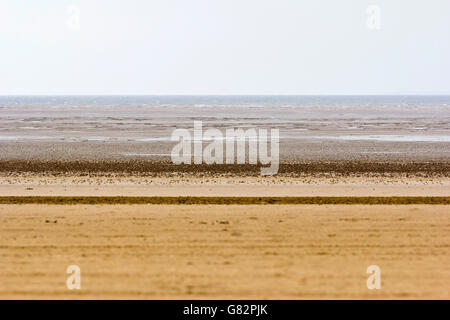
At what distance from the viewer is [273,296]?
8281mm

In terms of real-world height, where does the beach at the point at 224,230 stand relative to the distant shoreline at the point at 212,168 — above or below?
below

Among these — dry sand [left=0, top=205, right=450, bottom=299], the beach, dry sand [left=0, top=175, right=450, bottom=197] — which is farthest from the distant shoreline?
dry sand [left=0, top=205, right=450, bottom=299]

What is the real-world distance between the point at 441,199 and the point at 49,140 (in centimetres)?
2702

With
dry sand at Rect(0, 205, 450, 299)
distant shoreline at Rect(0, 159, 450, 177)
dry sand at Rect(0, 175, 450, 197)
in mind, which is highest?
distant shoreline at Rect(0, 159, 450, 177)

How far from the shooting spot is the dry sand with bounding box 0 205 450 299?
28.1ft

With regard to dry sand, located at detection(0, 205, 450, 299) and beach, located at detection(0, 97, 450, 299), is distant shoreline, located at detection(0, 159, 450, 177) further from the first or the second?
dry sand, located at detection(0, 205, 450, 299)

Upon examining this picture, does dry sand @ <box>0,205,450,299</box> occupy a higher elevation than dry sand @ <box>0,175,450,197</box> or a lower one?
lower

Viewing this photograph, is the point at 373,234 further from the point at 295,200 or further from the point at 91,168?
the point at 91,168

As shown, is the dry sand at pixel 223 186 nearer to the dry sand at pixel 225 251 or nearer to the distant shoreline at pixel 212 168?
the distant shoreline at pixel 212 168

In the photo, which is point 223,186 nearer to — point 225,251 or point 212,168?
point 212,168

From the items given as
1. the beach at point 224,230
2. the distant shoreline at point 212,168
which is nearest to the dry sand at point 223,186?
the beach at point 224,230

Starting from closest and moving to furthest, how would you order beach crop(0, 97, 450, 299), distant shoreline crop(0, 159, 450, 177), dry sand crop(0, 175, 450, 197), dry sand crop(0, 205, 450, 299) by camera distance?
dry sand crop(0, 205, 450, 299), beach crop(0, 97, 450, 299), dry sand crop(0, 175, 450, 197), distant shoreline crop(0, 159, 450, 177)

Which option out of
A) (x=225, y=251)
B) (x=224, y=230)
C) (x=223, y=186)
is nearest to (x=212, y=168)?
(x=223, y=186)

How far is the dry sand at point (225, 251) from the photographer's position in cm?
857
